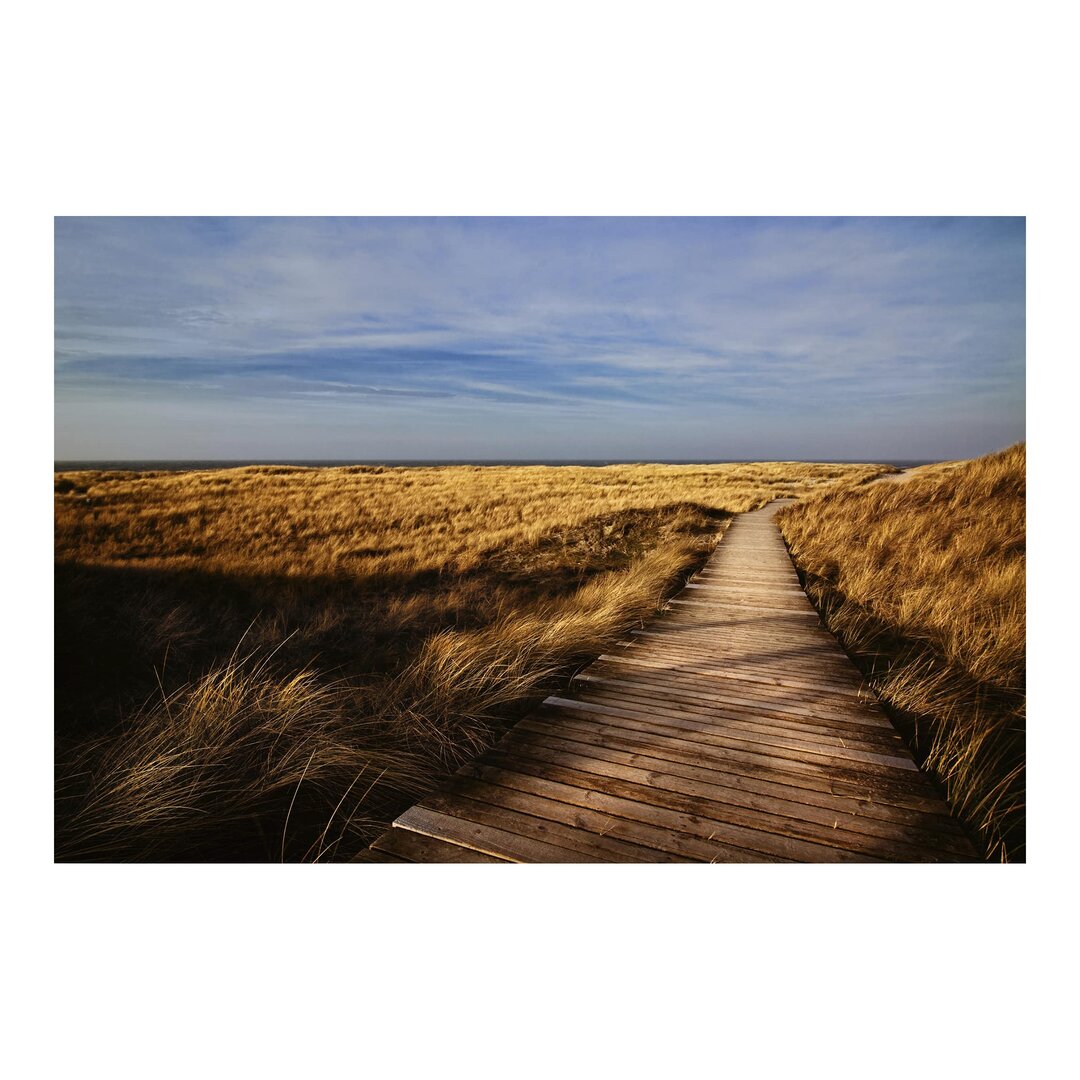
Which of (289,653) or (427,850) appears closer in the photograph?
(427,850)

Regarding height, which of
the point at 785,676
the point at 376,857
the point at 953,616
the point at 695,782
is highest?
the point at 953,616

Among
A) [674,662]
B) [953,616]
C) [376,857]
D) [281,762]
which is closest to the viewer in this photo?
[376,857]

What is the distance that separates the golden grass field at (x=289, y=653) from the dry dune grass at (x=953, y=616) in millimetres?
2111

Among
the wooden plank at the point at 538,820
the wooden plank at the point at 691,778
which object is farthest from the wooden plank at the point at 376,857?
the wooden plank at the point at 691,778

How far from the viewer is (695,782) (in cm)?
255

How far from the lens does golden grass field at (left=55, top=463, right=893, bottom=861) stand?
2.71m

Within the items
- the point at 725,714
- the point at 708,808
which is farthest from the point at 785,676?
the point at 708,808

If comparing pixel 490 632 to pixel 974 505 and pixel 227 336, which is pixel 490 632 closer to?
pixel 227 336

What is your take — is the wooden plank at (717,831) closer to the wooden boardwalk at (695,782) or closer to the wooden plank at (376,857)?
the wooden boardwalk at (695,782)

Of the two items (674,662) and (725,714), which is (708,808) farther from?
(674,662)

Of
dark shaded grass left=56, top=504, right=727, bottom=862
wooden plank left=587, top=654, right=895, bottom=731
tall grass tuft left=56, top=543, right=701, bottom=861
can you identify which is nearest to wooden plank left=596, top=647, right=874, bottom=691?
wooden plank left=587, top=654, right=895, bottom=731

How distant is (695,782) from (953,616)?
13.2ft
